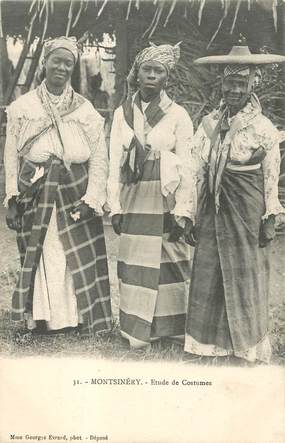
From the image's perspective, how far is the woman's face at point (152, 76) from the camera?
2.58 metres

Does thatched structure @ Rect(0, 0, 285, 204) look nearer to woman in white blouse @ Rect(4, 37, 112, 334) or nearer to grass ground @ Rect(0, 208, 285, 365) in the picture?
woman in white blouse @ Rect(4, 37, 112, 334)

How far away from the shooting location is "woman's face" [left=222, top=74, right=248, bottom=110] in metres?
2.50

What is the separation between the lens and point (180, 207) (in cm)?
260

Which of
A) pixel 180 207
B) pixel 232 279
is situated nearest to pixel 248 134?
pixel 180 207

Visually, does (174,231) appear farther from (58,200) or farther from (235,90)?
(235,90)

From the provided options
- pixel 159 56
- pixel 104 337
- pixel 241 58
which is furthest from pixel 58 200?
pixel 241 58

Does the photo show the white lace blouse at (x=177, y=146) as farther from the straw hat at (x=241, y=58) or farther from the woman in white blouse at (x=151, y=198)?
the straw hat at (x=241, y=58)

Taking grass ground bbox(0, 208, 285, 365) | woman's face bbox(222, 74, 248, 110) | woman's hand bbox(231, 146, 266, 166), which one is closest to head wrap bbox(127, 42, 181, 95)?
woman's face bbox(222, 74, 248, 110)

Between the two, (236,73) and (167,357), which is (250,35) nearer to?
(236,73)

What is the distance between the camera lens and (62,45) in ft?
8.62

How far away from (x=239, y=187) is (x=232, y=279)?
443 mm

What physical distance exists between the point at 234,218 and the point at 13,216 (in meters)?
1.11

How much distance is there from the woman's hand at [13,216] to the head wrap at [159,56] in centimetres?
86

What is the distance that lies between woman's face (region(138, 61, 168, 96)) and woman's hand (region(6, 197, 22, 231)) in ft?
2.87
